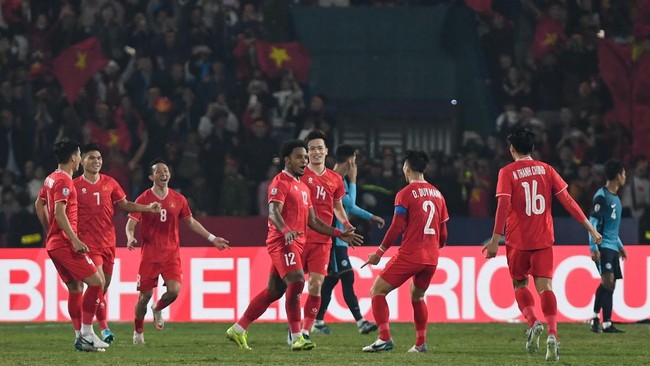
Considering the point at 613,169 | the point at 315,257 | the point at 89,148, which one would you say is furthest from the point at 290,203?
the point at 613,169

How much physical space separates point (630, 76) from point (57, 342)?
37.5 ft

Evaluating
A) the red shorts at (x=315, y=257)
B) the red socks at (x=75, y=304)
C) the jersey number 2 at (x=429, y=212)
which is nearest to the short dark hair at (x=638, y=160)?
the red shorts at (x=315, y=257)

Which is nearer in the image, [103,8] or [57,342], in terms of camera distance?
[57,342]

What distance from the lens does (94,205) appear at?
14.3 m

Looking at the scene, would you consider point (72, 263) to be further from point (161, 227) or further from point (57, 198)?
point (161, 227)

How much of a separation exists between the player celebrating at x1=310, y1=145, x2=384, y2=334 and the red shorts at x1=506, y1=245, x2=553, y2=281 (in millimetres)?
3259

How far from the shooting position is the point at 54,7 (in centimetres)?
2341

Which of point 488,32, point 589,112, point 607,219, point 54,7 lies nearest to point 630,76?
point 589,112

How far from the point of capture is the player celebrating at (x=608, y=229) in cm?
1596

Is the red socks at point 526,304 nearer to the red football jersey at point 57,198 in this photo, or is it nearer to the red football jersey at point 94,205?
the red football jersey at point 57,198

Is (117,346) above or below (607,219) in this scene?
below

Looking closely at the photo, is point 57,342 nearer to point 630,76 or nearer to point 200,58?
point 200,58

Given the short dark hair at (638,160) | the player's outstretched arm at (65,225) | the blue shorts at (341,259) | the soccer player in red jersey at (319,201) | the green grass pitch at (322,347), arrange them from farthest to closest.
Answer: the short dark hair at (638,160) → the blue shorts at (341,259) → the soccer player in red jersey at (319,201) → the player's outstretched arm at (65,225) → the green grass pitch at (322,347)

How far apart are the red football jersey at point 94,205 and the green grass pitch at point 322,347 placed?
117 cm
